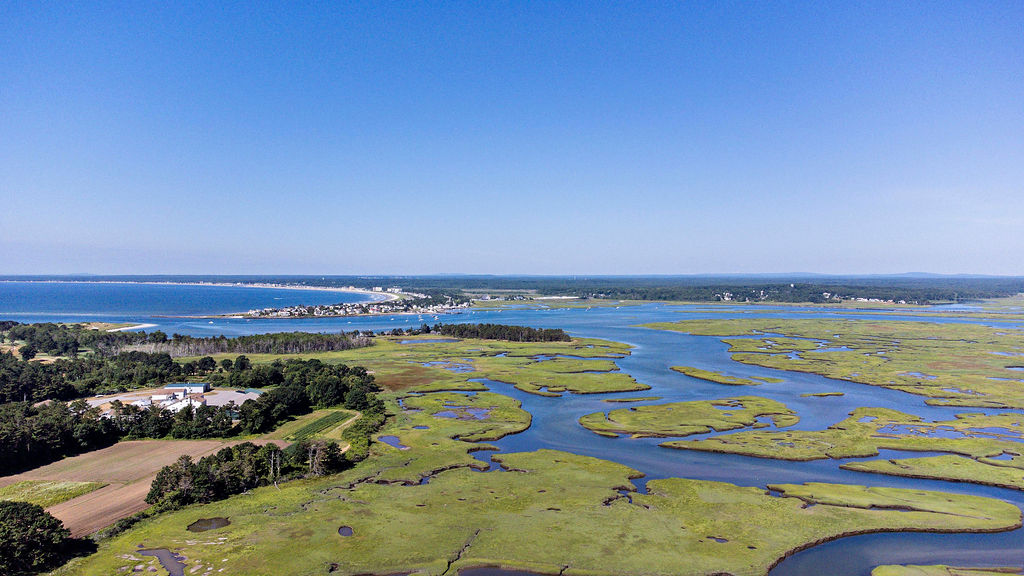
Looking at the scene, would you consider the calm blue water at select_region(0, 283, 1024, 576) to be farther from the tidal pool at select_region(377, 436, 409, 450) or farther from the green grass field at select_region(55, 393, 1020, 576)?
the tidal pool at select_region(377, 436, 409, 450)

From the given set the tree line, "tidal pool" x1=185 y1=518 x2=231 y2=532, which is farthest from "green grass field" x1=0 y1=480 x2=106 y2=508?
"tidal pool" x1=185 y1=518 x2=231 y2=532

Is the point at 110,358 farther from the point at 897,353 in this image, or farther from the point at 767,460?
the point at 897,353

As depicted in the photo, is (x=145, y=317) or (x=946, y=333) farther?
(x=145, y=317)

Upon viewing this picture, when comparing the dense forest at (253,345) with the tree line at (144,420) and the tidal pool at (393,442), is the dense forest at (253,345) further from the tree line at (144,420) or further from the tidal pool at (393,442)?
the tidal pool at (393,442)

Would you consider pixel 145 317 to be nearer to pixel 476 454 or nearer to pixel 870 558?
pixel 476 454

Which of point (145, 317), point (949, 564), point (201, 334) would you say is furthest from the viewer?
point (145, 317)

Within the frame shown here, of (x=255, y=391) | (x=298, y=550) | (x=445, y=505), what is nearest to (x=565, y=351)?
(x=255, y=391)

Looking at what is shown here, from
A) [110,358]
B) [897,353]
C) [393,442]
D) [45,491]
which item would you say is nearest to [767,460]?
[393,442]

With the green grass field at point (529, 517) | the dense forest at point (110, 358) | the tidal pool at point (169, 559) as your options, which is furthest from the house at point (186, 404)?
the tidal pool at point (169, 559)
